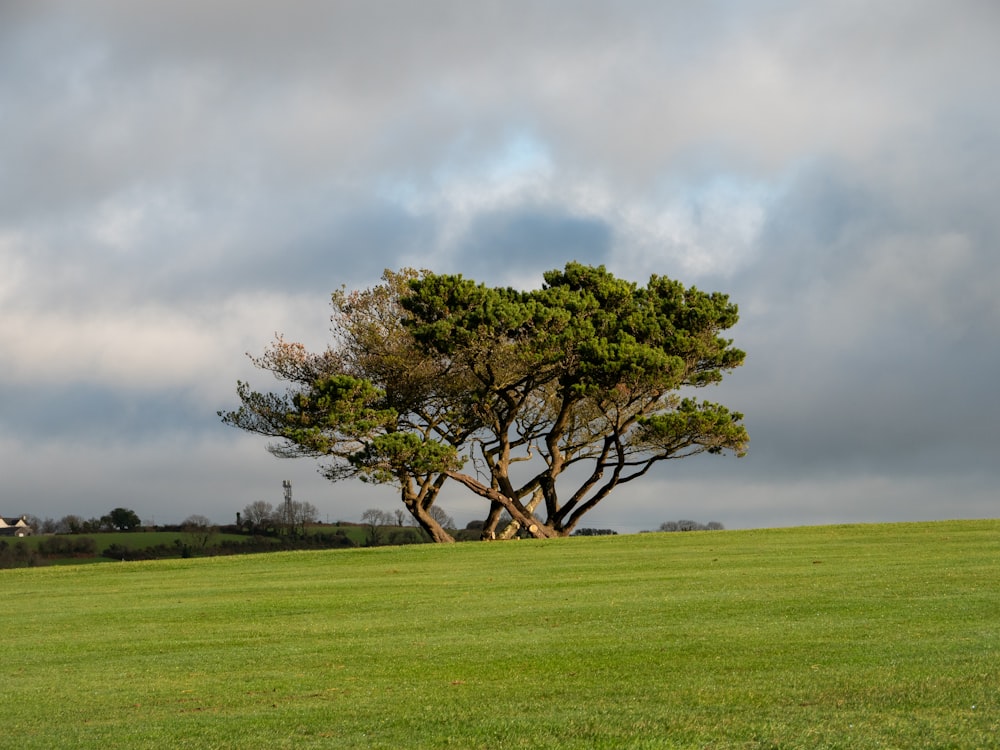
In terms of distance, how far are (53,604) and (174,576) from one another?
7504mm

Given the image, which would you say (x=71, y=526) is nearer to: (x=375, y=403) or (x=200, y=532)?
(x=200, y=532)

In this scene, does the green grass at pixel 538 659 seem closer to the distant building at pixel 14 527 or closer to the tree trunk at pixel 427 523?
the tree trunk at pixel 427 523

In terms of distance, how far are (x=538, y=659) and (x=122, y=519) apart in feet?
290

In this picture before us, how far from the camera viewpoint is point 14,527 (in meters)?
114

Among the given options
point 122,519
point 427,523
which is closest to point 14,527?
point 122,519

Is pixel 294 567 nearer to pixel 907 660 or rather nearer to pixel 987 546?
pixel 987 546

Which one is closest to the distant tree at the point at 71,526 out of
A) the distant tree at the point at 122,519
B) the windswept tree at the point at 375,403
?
the distant tree at the point at 122,519

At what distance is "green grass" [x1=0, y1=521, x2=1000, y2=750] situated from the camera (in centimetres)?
973

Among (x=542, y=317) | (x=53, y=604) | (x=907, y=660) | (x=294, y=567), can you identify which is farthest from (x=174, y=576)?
(x=907, y=660)

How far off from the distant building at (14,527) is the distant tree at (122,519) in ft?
49.0

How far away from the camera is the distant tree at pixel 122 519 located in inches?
3693

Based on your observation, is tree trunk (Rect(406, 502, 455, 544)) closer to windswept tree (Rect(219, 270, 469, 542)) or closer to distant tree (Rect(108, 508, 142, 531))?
windswept tree (Rect(219, 270, 469, 542))

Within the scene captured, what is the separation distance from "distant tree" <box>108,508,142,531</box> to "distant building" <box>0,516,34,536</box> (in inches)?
587

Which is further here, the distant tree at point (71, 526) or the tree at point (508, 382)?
the distant tree at point (71, 526)
